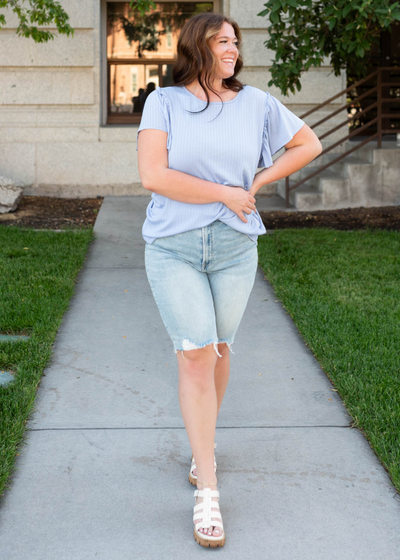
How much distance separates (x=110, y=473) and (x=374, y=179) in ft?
26.3

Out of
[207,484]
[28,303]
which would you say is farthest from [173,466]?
[28,303]

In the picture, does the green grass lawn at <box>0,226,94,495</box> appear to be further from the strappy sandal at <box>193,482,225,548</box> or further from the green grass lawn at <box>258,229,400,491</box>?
the green grass lawn at <box>258,229,400,491</box>

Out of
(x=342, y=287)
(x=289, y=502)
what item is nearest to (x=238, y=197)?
(x=289, y=502)

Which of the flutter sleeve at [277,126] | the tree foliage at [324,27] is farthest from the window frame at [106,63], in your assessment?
the flutter sleeve at [277,126]

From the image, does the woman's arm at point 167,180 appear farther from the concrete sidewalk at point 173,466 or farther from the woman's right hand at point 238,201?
the concrete sidewalk at point 173,466

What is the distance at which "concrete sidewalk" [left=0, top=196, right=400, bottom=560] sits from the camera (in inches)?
101

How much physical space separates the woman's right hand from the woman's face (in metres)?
0.46

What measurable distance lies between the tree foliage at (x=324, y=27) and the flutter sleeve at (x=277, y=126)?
4.21 m

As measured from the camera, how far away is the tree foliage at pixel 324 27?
6.52 metres

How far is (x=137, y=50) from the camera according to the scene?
11859 millimetres

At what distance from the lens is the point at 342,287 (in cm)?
581

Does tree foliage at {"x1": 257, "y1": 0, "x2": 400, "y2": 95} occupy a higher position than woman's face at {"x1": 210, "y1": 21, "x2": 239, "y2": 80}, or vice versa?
tree foliage at {"x1": 257, "y1": 0, "x2": 400, "y2": 95}

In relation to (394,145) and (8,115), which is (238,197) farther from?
(8,115)

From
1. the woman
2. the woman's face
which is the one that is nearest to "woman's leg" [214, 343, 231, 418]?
the woman
